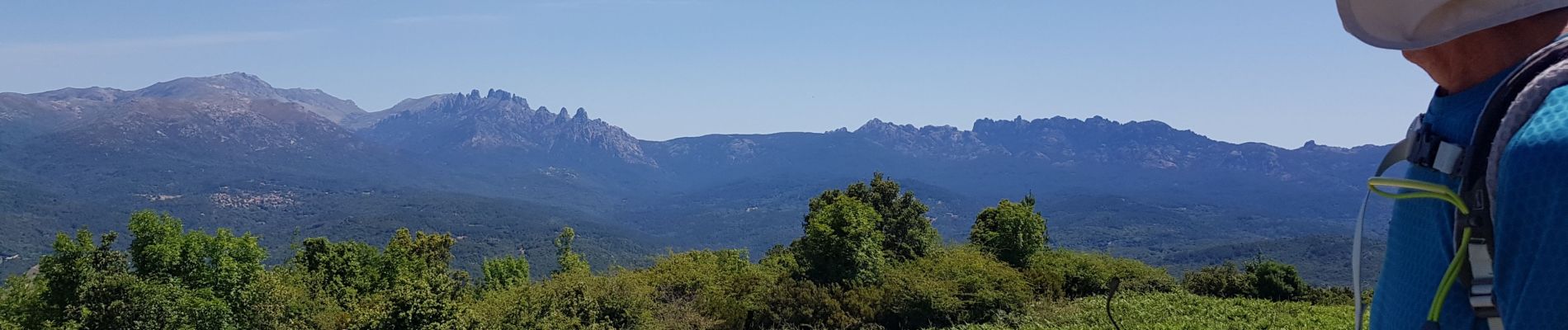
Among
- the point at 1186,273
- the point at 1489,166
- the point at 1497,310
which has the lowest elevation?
the point at 1186,273

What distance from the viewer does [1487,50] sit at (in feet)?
3.71

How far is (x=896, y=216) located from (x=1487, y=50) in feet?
118

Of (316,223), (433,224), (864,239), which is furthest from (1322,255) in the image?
(316,223)

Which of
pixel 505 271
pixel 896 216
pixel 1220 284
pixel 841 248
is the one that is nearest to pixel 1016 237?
pixel 896 216

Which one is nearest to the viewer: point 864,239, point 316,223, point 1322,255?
point 864,239

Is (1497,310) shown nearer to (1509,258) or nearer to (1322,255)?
(1509,258)

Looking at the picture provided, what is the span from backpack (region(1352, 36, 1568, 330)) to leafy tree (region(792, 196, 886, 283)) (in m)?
25.8

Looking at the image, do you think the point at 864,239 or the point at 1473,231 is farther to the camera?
the point at 864,239

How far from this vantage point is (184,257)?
23938 millimetres

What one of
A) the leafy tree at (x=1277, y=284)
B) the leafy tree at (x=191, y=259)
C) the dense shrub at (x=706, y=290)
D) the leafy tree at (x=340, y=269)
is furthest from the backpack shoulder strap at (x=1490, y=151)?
the leafy tree at (x=340, y=269)

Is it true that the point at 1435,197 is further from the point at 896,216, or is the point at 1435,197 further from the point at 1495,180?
the point at 896,216

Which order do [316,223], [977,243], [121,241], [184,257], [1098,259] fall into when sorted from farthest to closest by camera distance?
[316,223], [121,241], [977,243], [1098,259], [184,257]

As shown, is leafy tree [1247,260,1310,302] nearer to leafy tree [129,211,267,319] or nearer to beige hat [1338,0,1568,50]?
beige hat [1338,0,1568,50]

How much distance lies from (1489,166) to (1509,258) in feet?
0.34
